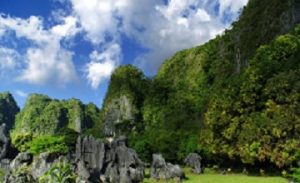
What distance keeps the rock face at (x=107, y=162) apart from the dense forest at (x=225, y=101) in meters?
11.6

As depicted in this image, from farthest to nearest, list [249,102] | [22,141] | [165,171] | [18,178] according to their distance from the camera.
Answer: [22,141] → [249,102] → [165,171] → [18,178]

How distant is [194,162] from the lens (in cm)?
6406

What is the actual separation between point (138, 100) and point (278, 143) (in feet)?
306

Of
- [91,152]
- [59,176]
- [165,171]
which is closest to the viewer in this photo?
[59,176]

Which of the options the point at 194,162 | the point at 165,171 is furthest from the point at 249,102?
the point at 165,171

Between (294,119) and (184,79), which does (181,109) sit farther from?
(294,119)

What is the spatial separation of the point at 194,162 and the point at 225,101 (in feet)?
29.1

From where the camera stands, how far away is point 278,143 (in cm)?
5322

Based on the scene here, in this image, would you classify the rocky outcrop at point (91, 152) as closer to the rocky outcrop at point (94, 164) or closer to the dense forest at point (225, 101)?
the rocky outcrop at point (94, 164)

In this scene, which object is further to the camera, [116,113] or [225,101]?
[116,113]

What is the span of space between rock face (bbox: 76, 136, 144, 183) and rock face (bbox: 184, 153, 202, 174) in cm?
901

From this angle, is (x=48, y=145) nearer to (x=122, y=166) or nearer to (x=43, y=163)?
(x=43, y=163)

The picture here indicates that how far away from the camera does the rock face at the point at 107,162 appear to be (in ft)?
163

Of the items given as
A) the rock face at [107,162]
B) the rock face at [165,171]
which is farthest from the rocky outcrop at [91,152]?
the rock face at [165,171]
